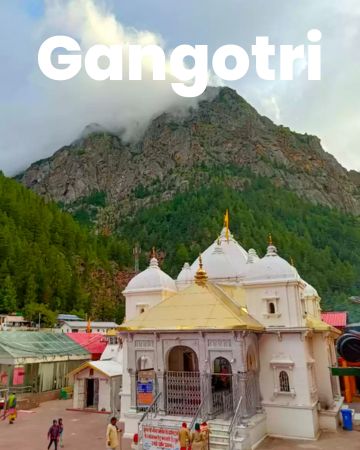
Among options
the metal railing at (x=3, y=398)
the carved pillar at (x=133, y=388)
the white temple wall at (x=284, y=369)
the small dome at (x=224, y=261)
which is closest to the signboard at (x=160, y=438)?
the carved pillar at (x=133, y=388)

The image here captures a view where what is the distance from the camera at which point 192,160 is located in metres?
131

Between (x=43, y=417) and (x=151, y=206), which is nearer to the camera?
(x=43, y=417)

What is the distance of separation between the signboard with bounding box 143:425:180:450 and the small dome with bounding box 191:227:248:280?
932cm

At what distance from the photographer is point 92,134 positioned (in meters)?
160

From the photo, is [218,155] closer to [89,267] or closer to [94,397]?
[89,267]

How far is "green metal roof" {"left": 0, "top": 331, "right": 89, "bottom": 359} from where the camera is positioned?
87.6ft

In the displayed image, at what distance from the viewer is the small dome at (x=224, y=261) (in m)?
21.7

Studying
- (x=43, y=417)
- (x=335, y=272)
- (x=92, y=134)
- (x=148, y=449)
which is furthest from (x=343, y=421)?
(x=92, y=134)

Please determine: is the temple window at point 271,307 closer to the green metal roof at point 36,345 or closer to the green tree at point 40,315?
the green metal roof at point 36,345

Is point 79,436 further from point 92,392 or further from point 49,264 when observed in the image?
point 49,264

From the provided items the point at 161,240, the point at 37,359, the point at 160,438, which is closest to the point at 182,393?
the point at 160,438

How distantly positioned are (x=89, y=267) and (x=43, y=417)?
52.8m

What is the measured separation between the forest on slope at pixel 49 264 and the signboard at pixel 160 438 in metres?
43.7

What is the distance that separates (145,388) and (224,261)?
27.9ft
